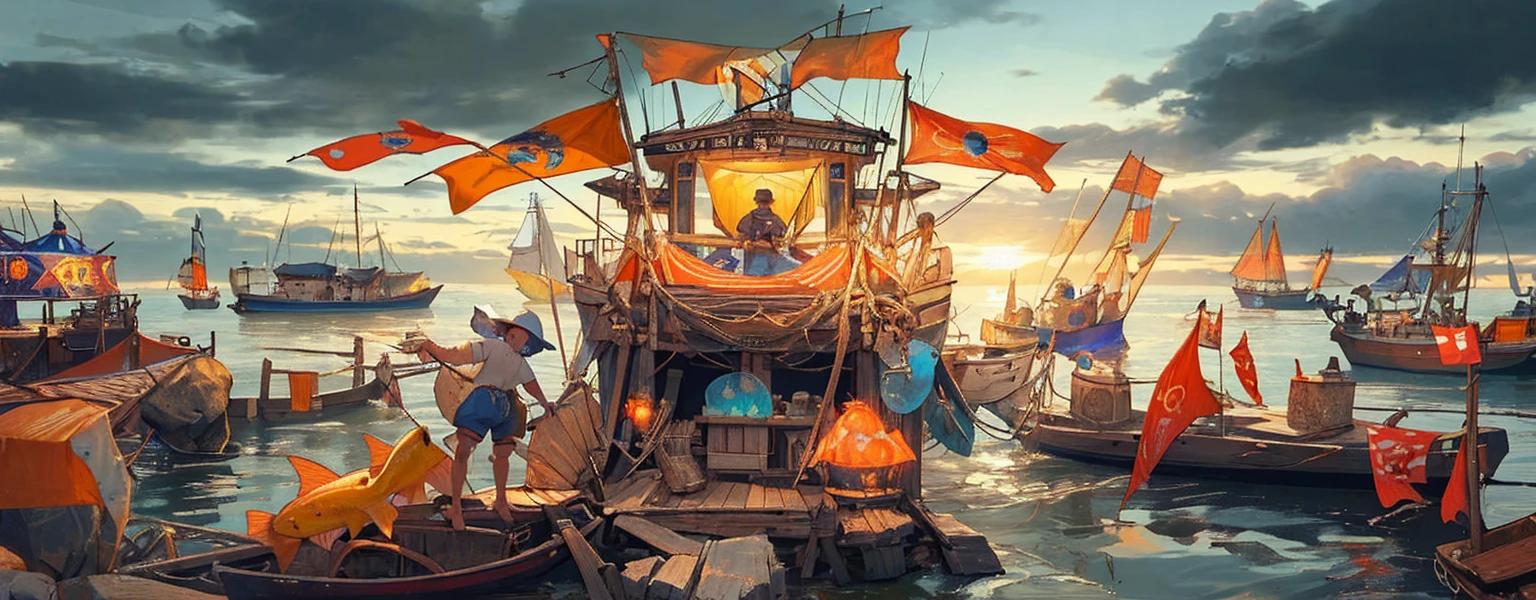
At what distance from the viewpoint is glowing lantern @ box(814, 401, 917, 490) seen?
13.7 metres

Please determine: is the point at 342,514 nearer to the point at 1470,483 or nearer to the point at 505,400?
the point at 505,400

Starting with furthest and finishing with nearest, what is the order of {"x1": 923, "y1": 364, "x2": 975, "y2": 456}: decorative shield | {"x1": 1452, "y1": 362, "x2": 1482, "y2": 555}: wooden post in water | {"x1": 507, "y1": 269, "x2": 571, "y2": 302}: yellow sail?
{"x1": 507, "y1": 269, "x2": 571, "y2": 302}: yellow sail
{"x1": 923, "y1": 364, "x2": 975, "y2": 456}: decorative shield
{"x1": 1452, "y1": 362, "x2": 1482, "y2": 555}: wooden post in water

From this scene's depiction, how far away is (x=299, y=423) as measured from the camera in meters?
31.6

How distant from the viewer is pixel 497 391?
11688 millimetres

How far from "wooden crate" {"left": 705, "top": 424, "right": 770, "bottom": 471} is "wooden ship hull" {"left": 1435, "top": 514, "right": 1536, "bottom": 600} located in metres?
9.83

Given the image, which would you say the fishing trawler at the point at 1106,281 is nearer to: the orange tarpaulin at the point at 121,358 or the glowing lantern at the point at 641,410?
the glowing lantern at the point at 641,410

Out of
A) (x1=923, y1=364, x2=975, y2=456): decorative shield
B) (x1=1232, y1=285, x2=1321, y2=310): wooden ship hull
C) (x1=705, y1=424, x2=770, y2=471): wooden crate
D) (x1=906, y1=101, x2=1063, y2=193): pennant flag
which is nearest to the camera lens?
(x1=705, y1=424, x2=770, y2=471): wooden crate

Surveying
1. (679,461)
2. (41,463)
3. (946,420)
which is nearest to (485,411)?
(679,461)

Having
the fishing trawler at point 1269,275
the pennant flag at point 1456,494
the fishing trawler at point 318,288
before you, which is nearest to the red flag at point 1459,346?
the pennant flag at point 1456,494

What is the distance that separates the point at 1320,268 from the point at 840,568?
95679 mm

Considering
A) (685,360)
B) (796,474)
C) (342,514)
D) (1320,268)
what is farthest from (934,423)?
(1320,268)

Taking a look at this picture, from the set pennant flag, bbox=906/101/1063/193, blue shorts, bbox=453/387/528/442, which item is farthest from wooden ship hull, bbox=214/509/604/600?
pennant flag, bbox=906/101/1063/193

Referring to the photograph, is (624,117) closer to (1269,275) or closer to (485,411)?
(485,411)

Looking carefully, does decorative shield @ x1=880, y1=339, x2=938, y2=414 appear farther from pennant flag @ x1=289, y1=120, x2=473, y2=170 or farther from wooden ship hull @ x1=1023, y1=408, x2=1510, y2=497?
wooden ship hull @ x1=1023, y1=408, x2=1510, y2=497
